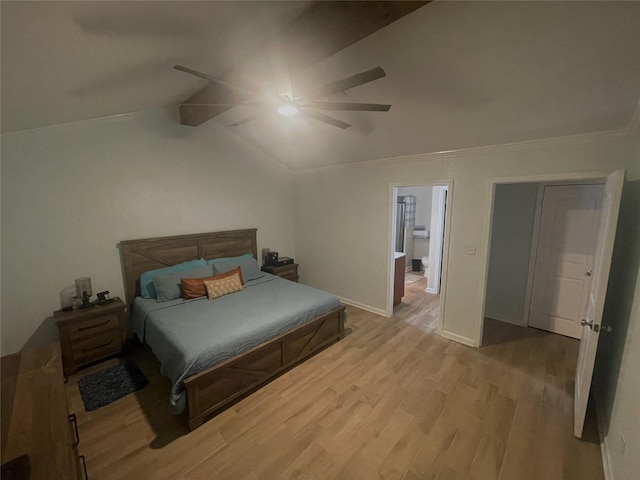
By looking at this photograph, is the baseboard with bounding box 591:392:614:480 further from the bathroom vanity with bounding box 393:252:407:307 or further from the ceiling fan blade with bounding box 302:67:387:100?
the ceiling fan blade with bounding box 302:67:387:100

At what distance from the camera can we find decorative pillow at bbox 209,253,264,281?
12.1ft

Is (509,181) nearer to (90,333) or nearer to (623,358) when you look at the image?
(623,358)

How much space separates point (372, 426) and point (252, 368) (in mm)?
1119

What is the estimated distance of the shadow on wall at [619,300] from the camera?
1851 mm

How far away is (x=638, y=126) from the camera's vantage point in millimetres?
2025

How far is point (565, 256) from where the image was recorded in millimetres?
3340

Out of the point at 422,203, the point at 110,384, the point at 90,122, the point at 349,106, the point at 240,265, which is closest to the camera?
the point at 349,106

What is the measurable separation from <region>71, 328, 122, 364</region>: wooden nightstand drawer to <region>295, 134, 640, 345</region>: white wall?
3033mm

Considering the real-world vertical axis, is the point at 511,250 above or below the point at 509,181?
below

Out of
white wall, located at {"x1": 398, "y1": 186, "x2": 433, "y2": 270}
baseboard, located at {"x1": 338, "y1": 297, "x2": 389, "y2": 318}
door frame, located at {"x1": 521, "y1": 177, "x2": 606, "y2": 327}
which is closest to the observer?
door frame, located at {"x1": 521, "y1": 177, "x2": 606, "y2": 327}

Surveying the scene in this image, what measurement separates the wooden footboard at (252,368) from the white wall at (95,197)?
198 centimetres

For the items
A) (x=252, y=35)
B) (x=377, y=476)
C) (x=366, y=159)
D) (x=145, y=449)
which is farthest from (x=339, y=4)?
(x=145, y=449)

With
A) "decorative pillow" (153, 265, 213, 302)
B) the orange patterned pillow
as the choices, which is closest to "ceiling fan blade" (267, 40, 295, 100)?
the orange patterned pillow

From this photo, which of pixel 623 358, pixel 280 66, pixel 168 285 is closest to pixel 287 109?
pixel 280 66
